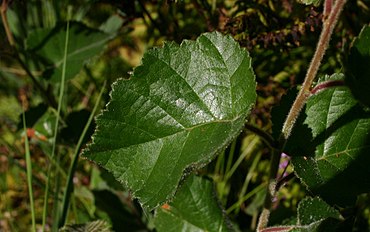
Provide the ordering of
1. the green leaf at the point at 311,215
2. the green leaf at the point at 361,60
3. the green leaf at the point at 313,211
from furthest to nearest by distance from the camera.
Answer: the green leaf at the point at 313,211 → the green leaf at the point at 311,215 → the green leaf at the point at 361,60

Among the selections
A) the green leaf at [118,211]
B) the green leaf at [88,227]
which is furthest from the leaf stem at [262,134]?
the green leaf at [118,211]

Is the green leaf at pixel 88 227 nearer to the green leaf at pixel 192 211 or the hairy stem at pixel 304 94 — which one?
the green leaf at pixel 192 211

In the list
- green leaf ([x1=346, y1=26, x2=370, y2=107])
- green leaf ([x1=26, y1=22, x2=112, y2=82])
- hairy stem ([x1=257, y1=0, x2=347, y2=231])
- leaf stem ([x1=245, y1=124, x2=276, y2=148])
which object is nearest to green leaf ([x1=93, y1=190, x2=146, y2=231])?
green leaf ([x1=26, y1=22, x2=112, y2=82])

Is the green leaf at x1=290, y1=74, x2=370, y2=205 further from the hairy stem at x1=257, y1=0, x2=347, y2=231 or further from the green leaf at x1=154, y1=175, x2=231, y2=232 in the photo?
the green leaf at x1=154, y1=175, x2=231, y2=232

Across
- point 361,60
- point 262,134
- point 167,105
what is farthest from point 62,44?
point 361,60

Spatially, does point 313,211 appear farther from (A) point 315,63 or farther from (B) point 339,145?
(A) point 315,63

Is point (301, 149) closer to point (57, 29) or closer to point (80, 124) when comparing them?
point (80, 124)
